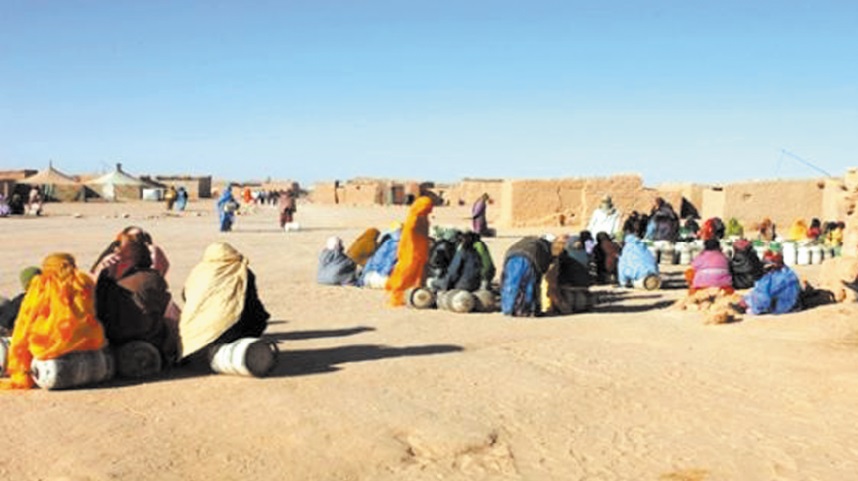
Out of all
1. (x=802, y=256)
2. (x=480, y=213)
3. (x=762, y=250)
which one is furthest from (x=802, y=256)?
(x=480, y=213)

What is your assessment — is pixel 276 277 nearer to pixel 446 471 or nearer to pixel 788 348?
pixel 788 348

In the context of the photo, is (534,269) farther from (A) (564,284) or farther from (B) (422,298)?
(B) (422,298)

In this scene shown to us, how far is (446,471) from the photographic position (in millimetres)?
4785

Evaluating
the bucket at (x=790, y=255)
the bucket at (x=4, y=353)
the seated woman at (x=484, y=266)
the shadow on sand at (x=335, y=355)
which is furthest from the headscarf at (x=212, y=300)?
the bucket at (x=790, y=255)

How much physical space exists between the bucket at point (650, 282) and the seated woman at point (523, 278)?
9.82ft

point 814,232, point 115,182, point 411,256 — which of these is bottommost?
point 411,256

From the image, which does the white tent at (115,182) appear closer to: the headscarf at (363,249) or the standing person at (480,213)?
the standing person at (480,213)

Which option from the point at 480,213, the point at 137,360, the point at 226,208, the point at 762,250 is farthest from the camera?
the point at 226,208

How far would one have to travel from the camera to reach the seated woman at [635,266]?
12.6m

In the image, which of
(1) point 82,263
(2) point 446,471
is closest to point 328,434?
(2) point 446,471

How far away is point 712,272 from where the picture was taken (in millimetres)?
10711

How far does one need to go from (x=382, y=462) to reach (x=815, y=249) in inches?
508

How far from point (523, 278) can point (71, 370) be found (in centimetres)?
528

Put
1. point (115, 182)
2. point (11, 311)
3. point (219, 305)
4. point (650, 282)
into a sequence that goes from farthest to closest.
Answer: point (115, 182) → point (650, 282) → point (11, 311) → point (219, 305)
